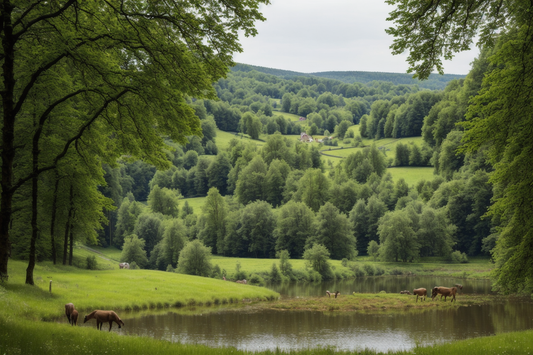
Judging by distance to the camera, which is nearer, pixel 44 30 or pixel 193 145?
pixel 44 30

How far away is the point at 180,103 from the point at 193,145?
136 meters

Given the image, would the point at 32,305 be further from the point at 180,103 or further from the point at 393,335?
the point at 393,335

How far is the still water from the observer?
2092 cm

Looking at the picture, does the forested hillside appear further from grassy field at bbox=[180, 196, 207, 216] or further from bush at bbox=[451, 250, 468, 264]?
grassy field at bbox=[180, 196, 207, 216]

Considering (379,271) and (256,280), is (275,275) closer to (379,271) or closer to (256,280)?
(256,280)

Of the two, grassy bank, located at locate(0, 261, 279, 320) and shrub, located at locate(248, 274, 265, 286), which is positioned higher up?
grassy bank, located at locate(0, 261, 279, 320)

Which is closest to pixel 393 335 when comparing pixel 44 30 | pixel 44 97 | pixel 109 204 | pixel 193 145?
pixel 44 30

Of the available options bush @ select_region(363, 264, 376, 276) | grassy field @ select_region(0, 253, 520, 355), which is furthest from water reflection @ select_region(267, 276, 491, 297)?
grassy field @ select_region(0, 253, 520, 355)

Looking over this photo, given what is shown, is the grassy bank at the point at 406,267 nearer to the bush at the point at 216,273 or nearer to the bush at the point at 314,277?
the bush at the point at 314,277

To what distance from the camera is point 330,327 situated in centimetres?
2566

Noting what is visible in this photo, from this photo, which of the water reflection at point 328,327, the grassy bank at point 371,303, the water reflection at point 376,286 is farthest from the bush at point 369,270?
the water reflection at point 328,327

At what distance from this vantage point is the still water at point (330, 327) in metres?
20.9

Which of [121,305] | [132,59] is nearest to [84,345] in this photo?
[132,59]

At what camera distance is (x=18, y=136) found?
2675cm
